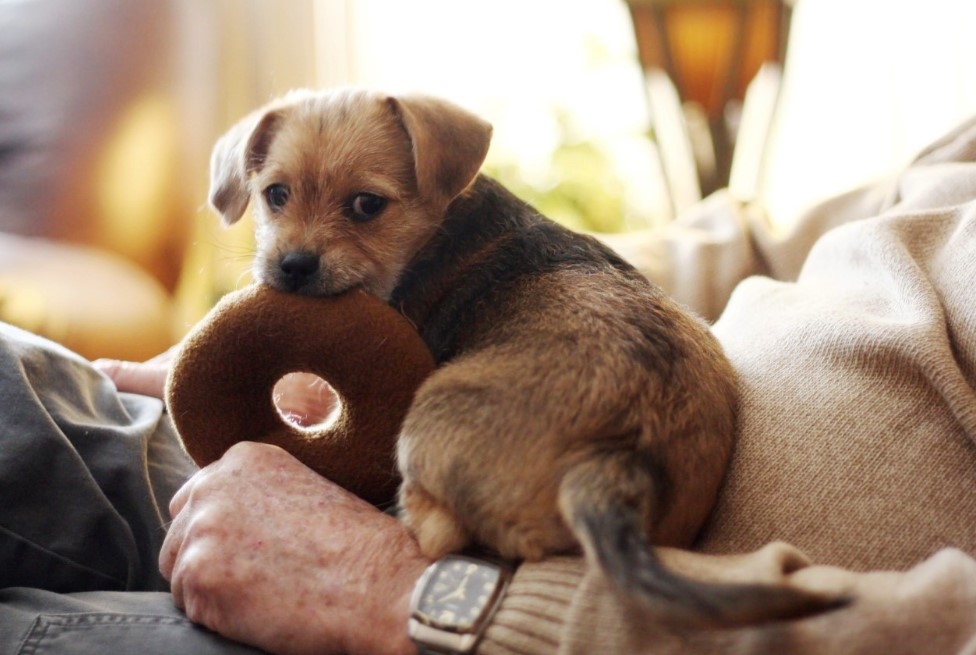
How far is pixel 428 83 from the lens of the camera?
312 centimetres

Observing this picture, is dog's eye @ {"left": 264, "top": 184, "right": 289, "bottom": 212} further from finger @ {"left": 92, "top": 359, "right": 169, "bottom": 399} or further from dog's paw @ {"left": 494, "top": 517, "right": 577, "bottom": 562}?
dog's paw @ {"left": 494, "top": 517, "right": 577, "bottom": 562}

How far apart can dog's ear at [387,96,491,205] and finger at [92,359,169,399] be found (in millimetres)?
610

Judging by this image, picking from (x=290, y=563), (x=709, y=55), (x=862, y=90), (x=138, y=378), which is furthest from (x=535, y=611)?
(x=862, y=90)

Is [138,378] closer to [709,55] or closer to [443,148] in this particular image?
[443,148]

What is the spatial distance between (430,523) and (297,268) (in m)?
0.42

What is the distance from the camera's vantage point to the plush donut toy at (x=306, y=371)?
1.04m

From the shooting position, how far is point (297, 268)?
119 centimetres

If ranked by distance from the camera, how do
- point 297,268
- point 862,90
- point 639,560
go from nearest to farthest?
point 639,560, point 297,268, point 862,90

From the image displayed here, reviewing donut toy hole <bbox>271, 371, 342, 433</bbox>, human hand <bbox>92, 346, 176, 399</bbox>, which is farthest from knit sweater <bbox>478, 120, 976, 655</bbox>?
human hand <bbox>92, 346, 176, 399</bbox>

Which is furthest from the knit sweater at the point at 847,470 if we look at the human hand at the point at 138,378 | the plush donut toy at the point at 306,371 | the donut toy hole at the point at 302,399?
the human hand at the point at 138,378

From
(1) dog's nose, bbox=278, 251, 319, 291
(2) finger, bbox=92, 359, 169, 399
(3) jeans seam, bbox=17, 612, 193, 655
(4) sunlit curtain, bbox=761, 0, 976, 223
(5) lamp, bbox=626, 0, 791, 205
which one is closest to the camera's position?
(3) jeans seam, bbox=17, 612, 193, 655

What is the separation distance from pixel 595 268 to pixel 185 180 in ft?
4.93

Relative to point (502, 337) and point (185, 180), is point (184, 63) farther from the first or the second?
point (502, 337)

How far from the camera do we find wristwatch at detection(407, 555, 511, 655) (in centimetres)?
82
